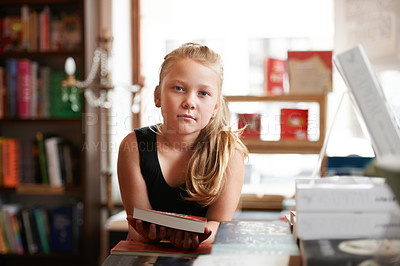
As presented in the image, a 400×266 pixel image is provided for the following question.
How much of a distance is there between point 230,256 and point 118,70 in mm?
1985

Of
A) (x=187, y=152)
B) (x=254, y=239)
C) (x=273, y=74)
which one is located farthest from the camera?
(x=273, y=74)

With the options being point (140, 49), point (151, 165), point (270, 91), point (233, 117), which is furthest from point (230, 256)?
point (140, 49)

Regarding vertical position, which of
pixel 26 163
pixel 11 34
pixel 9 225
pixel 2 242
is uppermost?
pixel 11 34

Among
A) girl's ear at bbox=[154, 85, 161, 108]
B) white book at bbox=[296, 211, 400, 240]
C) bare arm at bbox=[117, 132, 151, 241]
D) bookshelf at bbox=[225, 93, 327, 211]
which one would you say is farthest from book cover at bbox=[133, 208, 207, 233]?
bookshelf at bbox=[225, 93, 327, 211]

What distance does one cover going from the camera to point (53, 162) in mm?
2209

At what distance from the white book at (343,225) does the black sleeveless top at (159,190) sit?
421mm

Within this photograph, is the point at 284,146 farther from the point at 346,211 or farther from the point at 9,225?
the point at 9,225

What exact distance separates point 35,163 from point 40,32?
2.47 ft

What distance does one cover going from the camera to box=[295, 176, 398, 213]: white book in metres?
0.61

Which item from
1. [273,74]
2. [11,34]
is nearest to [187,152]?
[273,74]

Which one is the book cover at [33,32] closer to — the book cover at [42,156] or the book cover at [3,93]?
the book cover at [3,93]

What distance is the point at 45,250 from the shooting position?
226cm

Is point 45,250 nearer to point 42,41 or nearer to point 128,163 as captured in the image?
point 42,41

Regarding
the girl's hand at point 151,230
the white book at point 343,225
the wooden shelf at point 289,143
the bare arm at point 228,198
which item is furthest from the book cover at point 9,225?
the white book at point 343,225
